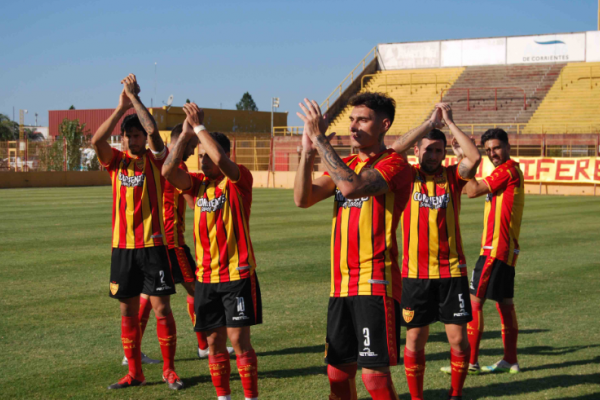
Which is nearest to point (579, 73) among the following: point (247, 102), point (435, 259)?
point (435, 259)

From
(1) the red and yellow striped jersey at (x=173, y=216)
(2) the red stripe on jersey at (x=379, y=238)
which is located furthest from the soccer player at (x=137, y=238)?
(2) the red stripe on jersey at (x=379, y=238)

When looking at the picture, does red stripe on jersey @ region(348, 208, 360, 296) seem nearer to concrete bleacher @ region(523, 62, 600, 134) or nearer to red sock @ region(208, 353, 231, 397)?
red sock @ region(208, 353, 231, 397)

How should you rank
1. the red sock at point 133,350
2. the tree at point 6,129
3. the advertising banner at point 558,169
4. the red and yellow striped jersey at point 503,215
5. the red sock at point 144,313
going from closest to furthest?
the red sock at point 133,350, the red and yellow striped jersey at point 503,215, the red sock at point 144,313, the advertising banner at point 558,169, the tree at point 6,129

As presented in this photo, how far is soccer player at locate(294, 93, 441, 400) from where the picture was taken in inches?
154

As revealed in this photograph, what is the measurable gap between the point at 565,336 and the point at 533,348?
60cm

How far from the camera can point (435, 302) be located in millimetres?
5117

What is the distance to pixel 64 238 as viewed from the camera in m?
14.6

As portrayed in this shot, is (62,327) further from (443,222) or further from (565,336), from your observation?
(565,336)

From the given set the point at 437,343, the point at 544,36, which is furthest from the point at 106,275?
the point at 544,36

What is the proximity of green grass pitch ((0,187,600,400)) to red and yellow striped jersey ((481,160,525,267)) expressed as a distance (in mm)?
1127

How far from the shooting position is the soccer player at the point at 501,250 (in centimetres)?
608

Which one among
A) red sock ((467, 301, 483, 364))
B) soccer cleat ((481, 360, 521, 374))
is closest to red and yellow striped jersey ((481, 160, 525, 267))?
red sock ((467, 301, 483, 364))

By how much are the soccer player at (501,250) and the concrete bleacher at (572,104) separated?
32.9 m

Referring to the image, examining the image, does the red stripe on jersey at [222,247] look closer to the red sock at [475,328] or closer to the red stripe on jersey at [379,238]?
the red stripe on jersey at [379,238]
